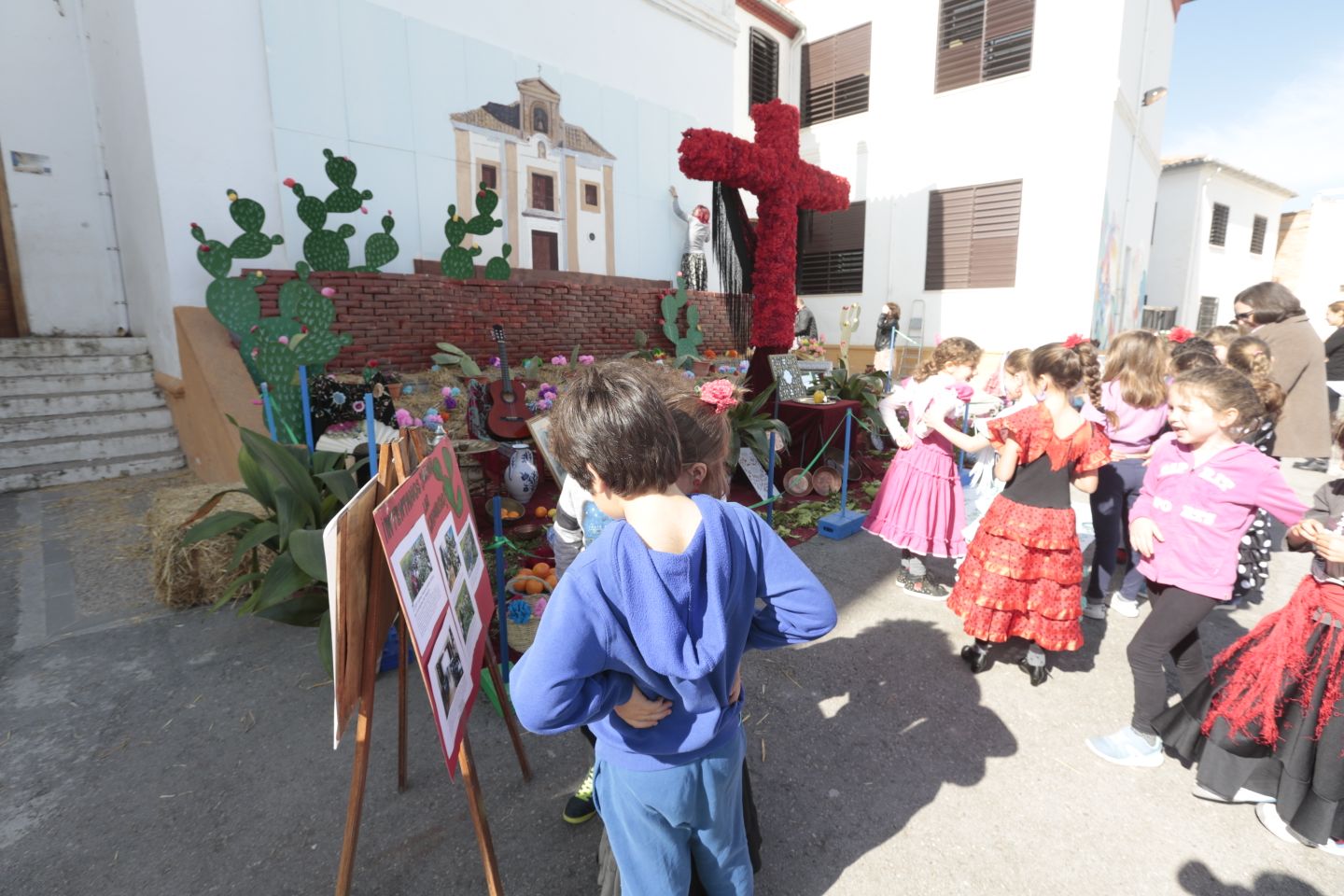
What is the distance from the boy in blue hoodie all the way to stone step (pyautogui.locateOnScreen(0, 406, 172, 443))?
22.8ft

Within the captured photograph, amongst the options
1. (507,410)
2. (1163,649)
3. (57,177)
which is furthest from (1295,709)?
(57,177)

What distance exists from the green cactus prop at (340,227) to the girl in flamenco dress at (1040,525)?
5.62m

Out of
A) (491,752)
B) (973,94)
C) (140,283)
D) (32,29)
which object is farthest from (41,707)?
(973,94)

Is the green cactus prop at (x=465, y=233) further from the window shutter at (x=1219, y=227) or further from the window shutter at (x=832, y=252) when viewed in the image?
the window shutter at (x=1219, y=227)

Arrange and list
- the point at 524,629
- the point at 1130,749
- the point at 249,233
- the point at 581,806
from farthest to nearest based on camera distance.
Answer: the point at 249,233 → the point at 524,629 → the point at 1130,749 → the point at 581,806

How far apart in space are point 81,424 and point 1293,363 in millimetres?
10108

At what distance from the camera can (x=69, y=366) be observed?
6164mm

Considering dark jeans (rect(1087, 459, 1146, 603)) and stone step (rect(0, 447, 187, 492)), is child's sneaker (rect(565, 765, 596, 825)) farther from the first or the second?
stone step (rect(0, 447, 187, 492))

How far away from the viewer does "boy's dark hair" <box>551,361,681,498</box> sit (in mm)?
1223

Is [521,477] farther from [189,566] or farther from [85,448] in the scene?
[85,448]

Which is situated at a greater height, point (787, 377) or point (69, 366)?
point (69, 366)

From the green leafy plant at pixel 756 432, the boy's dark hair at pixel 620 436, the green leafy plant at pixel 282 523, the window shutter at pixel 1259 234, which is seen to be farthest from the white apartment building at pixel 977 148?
the boy's dark hair at pixel 620 436

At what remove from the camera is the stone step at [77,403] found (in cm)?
566

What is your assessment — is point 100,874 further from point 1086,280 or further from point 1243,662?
point 1086,280
